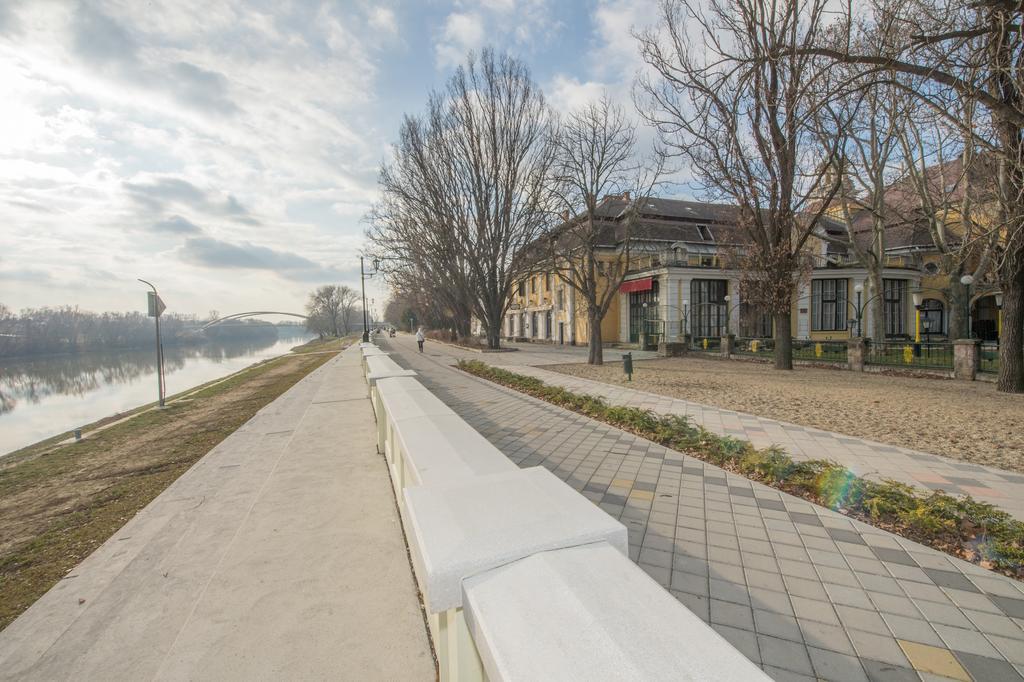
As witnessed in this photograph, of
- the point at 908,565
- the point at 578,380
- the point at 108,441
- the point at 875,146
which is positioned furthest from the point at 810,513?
the point at 875,146

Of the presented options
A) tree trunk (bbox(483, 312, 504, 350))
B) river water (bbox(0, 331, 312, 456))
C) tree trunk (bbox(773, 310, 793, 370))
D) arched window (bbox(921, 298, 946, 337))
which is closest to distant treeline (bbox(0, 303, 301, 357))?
river water (bbox(0, 331, 312, 456))

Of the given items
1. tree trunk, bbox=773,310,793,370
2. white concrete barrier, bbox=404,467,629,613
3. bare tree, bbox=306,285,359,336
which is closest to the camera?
white concrete barrier, bbox=404,467,629,613

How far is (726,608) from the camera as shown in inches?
96.4

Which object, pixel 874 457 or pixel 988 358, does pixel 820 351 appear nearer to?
pixel 988 358

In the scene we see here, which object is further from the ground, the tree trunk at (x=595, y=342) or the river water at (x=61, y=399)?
the tree trunk at (x=595, y=342)

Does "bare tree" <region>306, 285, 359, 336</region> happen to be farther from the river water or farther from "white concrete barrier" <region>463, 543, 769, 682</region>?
"white concrete barrier" <region>463, 543, 769, 682</region>

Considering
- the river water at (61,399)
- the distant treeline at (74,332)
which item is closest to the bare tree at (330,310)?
the distant treeline at (74,332)

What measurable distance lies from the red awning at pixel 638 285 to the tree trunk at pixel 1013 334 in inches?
707

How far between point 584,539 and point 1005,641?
8.33 ft

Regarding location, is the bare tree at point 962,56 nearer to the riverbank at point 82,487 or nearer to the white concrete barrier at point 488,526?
the white concrete barrier at point 488,526

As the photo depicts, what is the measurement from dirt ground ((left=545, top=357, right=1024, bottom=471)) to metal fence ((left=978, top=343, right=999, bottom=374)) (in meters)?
0.99

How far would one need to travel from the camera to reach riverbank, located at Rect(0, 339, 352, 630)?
3.31 m

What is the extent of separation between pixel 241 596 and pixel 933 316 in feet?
132

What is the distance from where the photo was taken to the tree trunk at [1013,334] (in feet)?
31.0
